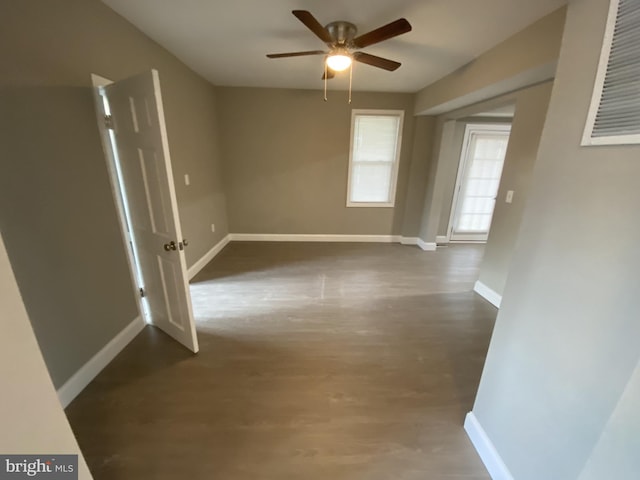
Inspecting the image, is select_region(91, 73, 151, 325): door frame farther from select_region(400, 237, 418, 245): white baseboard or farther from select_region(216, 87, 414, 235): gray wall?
select_region(400, 237, 418, 245): white baseboard

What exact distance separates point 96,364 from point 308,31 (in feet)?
9.90

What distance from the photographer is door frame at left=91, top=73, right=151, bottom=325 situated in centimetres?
184

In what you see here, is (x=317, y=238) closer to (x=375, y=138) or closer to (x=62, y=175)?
(x=375, y=138)

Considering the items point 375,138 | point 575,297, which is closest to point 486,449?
point 575,297

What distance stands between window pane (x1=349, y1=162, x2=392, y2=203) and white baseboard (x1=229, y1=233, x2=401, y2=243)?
686 mm

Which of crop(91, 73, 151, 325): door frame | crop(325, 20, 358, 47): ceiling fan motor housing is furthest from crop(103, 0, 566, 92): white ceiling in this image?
crop(91, 73, 151, 325): door frame

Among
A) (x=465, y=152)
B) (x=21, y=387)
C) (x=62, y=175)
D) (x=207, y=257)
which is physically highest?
(x=465, y=152)

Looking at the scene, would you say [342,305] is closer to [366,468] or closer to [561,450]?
[366,468]

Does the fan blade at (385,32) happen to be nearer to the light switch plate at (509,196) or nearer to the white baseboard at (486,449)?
the light switch plate at (509,196)

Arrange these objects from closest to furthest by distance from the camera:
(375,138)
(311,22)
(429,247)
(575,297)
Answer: (575,297) < (311,22) < (375,138) < (429,247)

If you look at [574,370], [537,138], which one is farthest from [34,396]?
[537,138]

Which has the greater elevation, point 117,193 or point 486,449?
point 117,193

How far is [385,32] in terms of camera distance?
181 cm

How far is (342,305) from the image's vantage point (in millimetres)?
2832
